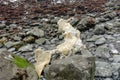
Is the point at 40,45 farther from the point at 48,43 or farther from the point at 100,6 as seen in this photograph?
the point at 100,6

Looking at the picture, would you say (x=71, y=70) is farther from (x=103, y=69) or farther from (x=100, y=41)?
(x=100, y=41)

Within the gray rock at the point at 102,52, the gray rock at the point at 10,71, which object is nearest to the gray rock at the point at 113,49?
the gray rock at the point at 102,52

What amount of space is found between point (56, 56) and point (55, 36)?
10.5 feet

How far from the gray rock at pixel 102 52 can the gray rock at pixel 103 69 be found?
53 cm

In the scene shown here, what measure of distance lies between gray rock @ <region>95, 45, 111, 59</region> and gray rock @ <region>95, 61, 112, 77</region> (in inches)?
20.8

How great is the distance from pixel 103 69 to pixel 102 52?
1225mm

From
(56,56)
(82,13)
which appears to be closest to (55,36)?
(56,56)

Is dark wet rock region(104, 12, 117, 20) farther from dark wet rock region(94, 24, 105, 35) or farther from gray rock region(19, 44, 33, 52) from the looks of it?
gray rock region(19, 44, 33, 52)

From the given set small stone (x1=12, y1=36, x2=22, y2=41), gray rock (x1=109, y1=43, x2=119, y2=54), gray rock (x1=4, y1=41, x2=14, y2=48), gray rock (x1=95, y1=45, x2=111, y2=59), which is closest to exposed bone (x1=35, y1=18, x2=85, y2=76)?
gray rock (x1=95, y1=45, x2=111, y2=59)

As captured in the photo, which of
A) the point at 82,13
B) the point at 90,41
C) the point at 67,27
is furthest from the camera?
the point at 82,13

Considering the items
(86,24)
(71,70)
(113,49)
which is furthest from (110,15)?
(71,70)

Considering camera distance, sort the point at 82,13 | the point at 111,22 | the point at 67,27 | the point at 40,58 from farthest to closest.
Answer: the point at 82,13, the point at 111,22, the point at 67,27, the point at 40,58

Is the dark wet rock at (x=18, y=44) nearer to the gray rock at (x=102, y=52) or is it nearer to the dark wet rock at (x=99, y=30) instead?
the dark wet rock at (x=99, y=30)

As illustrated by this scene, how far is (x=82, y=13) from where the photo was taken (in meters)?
14.5
